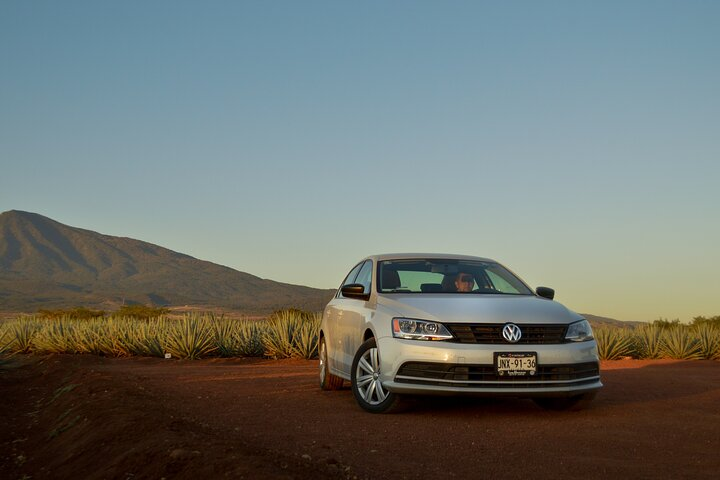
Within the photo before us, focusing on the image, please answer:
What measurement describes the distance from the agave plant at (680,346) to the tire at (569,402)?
1211 cm

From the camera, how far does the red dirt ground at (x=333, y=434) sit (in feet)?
20.2

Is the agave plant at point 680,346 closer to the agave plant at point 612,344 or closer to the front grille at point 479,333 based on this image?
the agave plant at point 612,344

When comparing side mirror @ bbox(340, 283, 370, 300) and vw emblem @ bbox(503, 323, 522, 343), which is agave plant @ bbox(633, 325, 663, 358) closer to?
side mirror @ bbox(340, 283, 370, 300)

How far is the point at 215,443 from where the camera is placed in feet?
22.0

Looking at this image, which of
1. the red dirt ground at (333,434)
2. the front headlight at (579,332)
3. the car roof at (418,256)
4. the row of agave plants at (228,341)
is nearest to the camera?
the red dirt ground at (333,434)

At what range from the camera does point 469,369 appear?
26.7 ft

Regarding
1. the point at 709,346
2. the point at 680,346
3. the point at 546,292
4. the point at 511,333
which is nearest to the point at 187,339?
the point at 680,346

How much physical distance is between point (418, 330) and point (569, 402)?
1.93 meters

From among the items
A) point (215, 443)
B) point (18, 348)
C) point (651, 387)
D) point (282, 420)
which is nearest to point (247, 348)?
point (18, 348)

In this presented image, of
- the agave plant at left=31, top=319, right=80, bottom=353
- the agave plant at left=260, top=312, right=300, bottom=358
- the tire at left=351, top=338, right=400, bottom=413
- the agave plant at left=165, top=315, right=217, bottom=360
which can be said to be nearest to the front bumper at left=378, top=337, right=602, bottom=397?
the tire at left=351, top=338, right=400, bottom=413

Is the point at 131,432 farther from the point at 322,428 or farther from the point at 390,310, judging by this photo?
the point at 390,310

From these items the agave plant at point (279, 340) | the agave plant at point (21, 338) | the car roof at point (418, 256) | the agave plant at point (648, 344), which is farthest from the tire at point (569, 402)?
the agave plant at point (21, 338)

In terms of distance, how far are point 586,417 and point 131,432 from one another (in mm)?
4378

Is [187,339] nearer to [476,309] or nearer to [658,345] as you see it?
[658,345]
